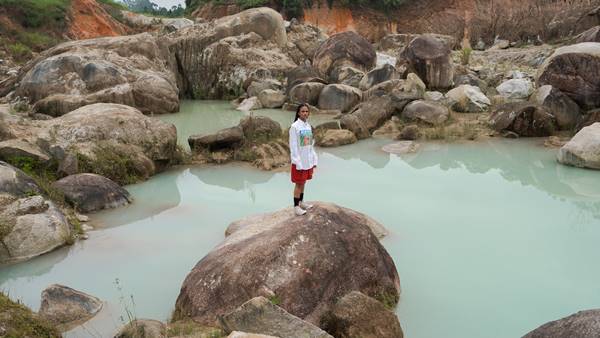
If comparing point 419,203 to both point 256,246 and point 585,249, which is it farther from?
point 256,246

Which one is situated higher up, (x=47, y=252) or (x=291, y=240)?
(x=291, y=240)

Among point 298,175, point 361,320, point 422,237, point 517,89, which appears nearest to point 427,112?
point 517,89

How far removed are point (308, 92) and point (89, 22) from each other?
21.0m

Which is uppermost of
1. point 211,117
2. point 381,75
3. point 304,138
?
point 304,138

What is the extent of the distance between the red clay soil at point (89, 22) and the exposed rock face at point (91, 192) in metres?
25.5

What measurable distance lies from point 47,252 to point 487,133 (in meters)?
8.74

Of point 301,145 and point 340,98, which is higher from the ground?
point 301,145

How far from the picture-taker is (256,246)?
4535 millimetres

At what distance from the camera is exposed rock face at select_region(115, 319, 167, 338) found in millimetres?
3760

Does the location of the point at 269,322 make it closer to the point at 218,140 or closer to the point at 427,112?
the point at 218,140

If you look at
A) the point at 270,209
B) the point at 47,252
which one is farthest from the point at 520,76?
the point at 47,252

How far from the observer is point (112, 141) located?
875cm

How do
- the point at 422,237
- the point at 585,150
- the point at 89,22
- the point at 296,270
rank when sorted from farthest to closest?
1. the point at 89,22
2. the point at 585,150
3. the point at 422,237
4. the point at 296,270

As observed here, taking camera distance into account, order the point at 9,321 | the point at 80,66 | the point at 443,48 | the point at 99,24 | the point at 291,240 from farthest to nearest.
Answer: the point at 99,24, the point at 443,48, the point at 80,66, the point at 291,240, the point at 9,321
